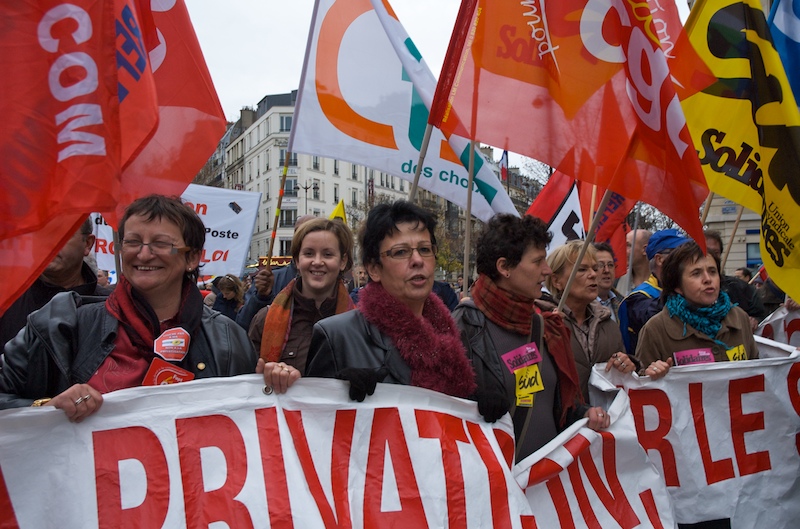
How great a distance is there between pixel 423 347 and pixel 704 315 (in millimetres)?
1953

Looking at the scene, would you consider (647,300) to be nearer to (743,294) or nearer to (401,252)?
(743,294)

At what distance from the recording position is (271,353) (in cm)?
340

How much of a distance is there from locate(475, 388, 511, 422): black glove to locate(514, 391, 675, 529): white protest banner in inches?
10.8

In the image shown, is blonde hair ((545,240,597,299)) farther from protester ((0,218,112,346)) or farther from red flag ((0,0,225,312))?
red flag ((0,0,225,312))

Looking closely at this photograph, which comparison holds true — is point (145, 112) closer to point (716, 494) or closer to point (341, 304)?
point (341, 304)

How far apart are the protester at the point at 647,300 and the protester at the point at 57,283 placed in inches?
130

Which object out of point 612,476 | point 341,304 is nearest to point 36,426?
point 341,304

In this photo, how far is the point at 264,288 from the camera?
4602mm

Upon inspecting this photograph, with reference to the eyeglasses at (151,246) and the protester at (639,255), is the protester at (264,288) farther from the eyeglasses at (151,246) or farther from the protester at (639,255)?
the protester at (639,255)

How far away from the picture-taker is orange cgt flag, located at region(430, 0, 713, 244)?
332cm

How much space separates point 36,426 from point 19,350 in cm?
27

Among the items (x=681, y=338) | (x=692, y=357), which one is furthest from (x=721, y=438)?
(x=681, y=338)

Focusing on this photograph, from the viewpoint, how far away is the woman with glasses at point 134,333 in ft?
7.23

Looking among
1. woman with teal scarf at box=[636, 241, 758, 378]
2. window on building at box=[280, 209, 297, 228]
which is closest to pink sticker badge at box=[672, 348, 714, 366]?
woman with teal scarf at box=[636, 241, 758, 378]
